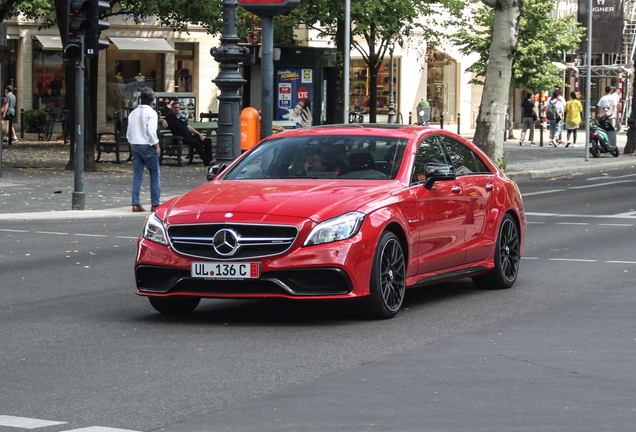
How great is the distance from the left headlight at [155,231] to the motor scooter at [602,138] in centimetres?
2837

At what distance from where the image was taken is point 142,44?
48469 mm

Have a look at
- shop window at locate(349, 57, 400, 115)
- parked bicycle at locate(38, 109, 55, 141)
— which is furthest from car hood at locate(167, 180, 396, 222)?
shop window at locate(349, 57, 400, 115)

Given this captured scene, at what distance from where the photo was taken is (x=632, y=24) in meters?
66.8

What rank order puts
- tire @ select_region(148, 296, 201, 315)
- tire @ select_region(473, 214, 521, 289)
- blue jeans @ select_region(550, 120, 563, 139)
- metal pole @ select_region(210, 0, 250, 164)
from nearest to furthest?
tire @ select_region(148, 296, 201, 315)
tire @ select_region(473, 214, 521, 289)
metal pole @ select_region(210, 0, 250, 164)
blue jeans @ select_region(550, 120, 563, 139)

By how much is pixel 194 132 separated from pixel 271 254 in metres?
20.5

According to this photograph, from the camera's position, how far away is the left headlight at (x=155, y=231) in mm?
8258

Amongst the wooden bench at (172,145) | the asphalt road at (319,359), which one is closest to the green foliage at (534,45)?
the wooden bench at (172,145)

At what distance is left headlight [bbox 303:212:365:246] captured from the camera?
793cm

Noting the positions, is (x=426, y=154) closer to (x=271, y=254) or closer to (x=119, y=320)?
(x=271, y=254)

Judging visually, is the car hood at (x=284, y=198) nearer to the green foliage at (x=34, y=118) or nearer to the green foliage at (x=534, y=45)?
the green foliage at (x=34, y=118)

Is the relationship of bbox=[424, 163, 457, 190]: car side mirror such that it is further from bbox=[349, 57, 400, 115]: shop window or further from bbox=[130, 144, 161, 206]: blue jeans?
bbox=[349, 57, 400, 115]: shop window

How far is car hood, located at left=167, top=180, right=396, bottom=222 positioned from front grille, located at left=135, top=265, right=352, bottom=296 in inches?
15.4

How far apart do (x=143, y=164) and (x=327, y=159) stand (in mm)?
9191

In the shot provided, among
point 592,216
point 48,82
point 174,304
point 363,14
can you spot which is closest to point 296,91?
point 363,14
